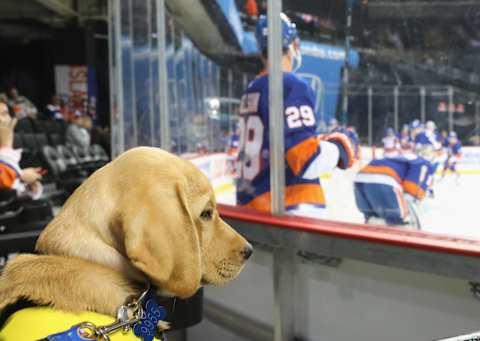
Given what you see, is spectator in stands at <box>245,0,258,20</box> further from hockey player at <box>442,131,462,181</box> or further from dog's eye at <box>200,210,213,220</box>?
dog's eye at <box>200,210,213,220</box>

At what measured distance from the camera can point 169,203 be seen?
1.13 m

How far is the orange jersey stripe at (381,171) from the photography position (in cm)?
254

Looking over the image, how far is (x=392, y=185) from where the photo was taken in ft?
8.16

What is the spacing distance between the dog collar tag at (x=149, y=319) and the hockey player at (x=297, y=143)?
1.34 m

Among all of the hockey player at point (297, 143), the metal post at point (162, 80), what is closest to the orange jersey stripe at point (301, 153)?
the hockey player at point (297, 143)

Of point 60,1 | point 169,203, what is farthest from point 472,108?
point 60,1

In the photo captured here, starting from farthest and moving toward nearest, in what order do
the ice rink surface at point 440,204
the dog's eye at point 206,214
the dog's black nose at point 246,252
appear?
the ice rink surface at point 440,204 → the dog's black nose at point 246,252 → the dog's eye at point 206,214

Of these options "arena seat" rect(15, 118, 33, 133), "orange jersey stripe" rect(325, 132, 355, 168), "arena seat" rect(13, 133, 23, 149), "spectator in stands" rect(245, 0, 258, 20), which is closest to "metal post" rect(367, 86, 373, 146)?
"orange jersey stripe" rect(325, 132, 355, 168)

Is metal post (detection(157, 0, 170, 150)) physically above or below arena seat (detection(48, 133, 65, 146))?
above

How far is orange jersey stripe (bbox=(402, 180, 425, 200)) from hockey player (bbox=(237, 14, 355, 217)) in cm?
27

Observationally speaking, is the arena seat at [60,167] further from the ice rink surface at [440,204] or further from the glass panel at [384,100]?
the ice rink surface at [440,204]

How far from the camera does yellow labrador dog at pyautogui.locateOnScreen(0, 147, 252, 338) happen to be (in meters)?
1.08

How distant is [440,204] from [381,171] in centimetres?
29

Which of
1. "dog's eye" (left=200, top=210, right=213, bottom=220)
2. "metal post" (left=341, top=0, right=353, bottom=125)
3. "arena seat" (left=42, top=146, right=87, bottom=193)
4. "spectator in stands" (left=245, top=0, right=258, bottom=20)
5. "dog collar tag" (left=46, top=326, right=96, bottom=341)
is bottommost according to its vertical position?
"arena seat" (left=42, top=146, right=87, bottom=193)
